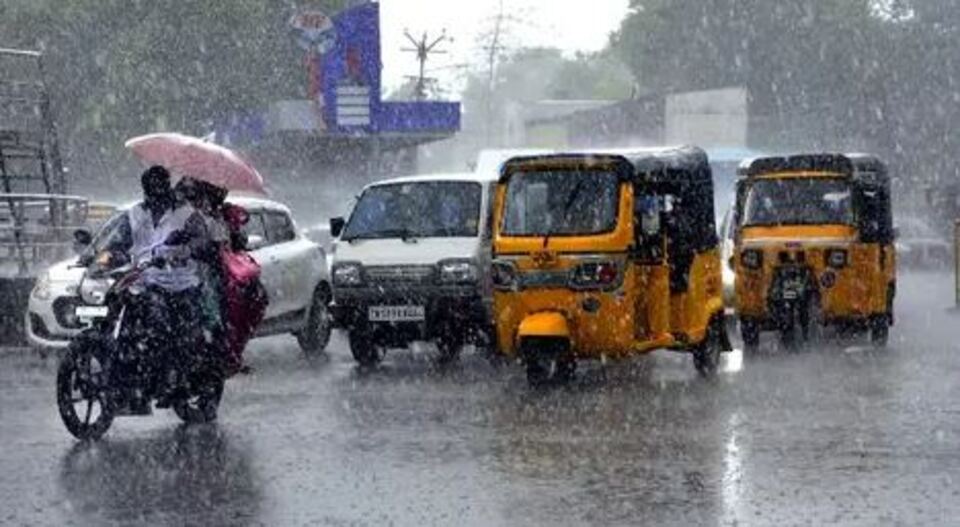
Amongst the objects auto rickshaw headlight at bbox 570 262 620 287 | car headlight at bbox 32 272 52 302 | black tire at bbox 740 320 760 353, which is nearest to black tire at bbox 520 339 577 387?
auto rickshaw headlight at bbox 570 262 620 287

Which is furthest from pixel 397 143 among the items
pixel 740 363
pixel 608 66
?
pixel 608 66

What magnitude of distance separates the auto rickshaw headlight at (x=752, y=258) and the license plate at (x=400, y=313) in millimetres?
4175

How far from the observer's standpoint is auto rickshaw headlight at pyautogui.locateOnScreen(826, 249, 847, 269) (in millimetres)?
17906

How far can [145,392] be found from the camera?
10.9 metres

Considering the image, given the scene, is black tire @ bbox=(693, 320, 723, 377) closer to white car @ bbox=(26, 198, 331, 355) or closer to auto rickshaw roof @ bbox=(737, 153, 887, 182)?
auto rickshaw roof @ bbox=(737, 153, 887, 182)

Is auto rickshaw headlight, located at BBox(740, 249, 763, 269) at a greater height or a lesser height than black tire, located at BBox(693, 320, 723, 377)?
greater

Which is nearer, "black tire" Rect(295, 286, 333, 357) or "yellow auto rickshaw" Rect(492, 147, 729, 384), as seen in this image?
"yellow auto rickshaw" Rect(492, 147, 729, 384)

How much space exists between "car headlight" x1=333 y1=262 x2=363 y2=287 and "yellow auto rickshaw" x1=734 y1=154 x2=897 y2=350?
4.55 m

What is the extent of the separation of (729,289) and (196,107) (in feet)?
111

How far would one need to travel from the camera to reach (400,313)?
622 inches

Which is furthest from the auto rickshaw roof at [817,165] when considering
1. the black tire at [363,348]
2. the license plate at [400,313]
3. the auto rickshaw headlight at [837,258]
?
the black tire at [363,348]

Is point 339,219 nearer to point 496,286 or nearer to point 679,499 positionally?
point 496,286

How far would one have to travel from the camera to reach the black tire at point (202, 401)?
11.3m

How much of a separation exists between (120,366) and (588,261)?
14.5 ft
